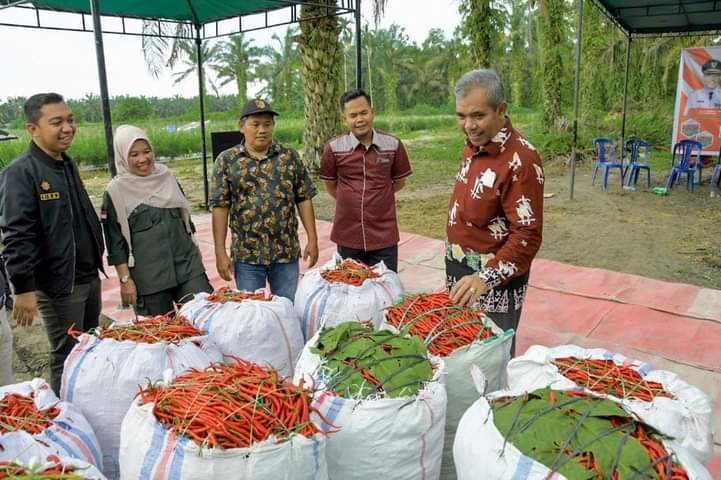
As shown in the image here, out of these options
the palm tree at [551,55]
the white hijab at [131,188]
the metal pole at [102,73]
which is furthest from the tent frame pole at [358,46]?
the palm tree at [551,55]

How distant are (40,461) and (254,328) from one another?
0.95 meters

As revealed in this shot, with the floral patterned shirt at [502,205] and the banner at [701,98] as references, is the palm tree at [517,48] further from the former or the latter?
the floral patterned shirt at [502,205]

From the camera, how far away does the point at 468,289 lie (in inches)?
82.4

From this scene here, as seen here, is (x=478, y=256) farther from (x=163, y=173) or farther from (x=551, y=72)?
(x=551, y=72)

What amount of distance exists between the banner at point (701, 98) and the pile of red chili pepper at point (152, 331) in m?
10.5

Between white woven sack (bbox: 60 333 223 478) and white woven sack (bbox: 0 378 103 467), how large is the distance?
0.07 metres

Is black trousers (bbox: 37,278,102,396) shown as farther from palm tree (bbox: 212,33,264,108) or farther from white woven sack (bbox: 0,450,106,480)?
palm tree (bbox: 212,33,264,108)

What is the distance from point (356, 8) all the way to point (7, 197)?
371 centimetres

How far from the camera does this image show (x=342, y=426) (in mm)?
1537

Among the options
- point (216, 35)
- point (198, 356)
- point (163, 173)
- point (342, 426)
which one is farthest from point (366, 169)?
point (216, 35)

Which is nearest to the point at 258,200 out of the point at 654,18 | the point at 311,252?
the point at 311,252

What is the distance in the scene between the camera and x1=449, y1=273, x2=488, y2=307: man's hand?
2086 mm

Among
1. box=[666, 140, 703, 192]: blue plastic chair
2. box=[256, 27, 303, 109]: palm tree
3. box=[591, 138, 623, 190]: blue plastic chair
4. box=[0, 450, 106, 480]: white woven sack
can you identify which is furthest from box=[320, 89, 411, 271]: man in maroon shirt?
box=[256, 27, 303, 109]: palm tree

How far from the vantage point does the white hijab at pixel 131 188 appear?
2645 mm
